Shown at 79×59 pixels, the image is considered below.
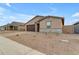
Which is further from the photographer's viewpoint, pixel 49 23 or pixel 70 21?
pixel 49 23

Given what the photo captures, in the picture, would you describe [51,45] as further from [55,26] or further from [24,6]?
[55,26]

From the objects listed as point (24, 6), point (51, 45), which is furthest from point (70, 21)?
point (24, 6)

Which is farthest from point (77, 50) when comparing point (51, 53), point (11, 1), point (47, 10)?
point (11, 1)

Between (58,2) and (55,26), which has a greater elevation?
(58,2)

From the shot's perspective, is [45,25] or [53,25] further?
[45,25]

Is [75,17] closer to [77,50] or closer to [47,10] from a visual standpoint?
[47,10]

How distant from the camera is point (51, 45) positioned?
5227mm

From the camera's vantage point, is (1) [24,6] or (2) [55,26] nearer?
(1) [24,6]

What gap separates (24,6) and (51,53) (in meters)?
1.85

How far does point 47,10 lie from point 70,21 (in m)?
0.93
